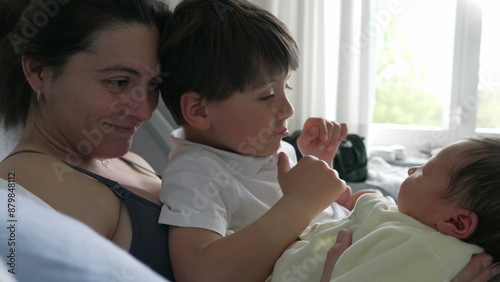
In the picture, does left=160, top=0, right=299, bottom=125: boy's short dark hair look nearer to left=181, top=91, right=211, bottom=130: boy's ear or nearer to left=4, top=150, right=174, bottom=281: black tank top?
left=181, top=91, right=211, bottom=130: boy's ear

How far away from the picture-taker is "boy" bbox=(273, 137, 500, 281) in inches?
31.1

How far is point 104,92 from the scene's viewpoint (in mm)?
1079

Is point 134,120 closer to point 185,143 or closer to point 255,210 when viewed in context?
point 185,143

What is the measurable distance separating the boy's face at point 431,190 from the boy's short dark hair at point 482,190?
0.04 ft

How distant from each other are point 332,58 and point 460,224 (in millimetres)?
1993

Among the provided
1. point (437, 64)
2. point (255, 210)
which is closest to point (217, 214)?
point (255, 210)

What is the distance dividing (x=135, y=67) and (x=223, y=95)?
0.19m

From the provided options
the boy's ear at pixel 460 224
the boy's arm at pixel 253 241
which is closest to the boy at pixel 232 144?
the boy's arm at pixel 253 241

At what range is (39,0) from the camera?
1.12 m

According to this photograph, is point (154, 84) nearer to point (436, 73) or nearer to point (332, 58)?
point (332, 58)

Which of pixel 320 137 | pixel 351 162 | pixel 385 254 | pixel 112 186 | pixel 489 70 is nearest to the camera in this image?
pixel 385 254

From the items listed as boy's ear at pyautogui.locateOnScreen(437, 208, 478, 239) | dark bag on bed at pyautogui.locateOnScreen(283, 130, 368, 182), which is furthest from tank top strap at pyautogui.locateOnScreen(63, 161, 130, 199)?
dark bag on bed at pyautogui.locateOnScreen(283, 130, 368, 182)

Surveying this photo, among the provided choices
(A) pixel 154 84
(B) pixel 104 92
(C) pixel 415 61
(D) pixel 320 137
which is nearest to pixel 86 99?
(B) pixel 104 92

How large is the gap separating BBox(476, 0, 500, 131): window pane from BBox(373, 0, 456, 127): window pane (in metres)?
0.16
